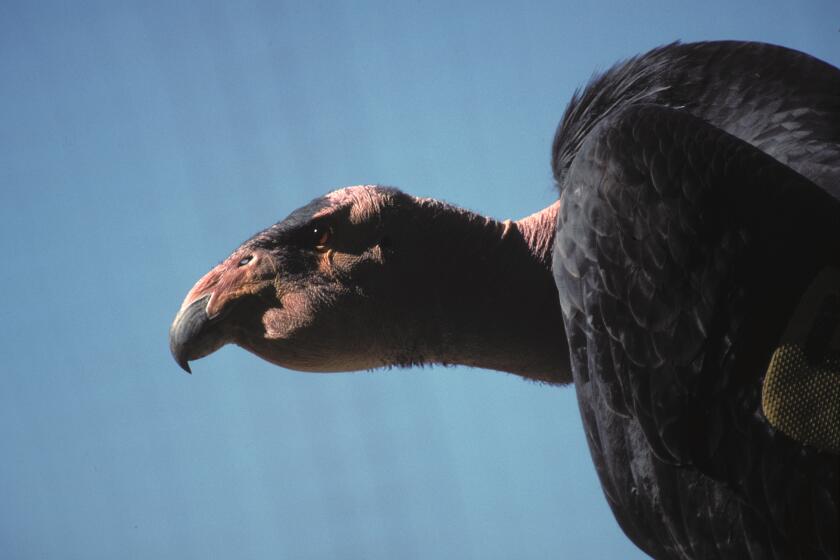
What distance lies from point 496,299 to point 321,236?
0.69 meters

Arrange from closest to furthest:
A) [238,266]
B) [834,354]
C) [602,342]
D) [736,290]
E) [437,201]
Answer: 1. [834,354]
2. [736,290]
3. [602,342]
4. [238,266]
5. [437,201]

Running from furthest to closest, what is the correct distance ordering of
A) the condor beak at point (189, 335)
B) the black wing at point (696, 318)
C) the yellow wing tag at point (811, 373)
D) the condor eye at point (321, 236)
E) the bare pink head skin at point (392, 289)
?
the condor eye at point (321, 236)
the bare pink head skin at point (392, 289)
the condor beak at point (189, 335)
the black wing at point (696, 318)
the yellow wing tag at point (811, 373)

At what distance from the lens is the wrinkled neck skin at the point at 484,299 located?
3.59m

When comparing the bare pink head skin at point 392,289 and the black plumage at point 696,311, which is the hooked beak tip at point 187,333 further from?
the black plumage at point 696,311

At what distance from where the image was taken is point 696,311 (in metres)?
2.61

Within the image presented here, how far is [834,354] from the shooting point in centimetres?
241

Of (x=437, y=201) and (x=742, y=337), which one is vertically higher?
(x=437, y=201)

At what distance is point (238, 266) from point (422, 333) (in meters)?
0.72

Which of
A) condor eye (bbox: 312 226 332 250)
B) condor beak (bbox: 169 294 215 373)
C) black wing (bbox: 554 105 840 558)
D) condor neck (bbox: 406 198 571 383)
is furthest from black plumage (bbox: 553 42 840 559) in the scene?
condor beak (bbox: 169 294 215 373)

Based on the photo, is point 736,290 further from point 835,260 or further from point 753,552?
point 753,552

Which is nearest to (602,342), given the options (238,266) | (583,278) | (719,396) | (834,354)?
(583,278)

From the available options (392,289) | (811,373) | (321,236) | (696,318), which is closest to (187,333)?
(321,236)

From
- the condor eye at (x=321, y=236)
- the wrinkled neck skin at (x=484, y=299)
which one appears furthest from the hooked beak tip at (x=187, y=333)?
the wrinkled neck skin at (x=484, y=299)

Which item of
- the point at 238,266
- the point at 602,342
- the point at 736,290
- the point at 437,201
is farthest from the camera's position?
the point at 437,201
